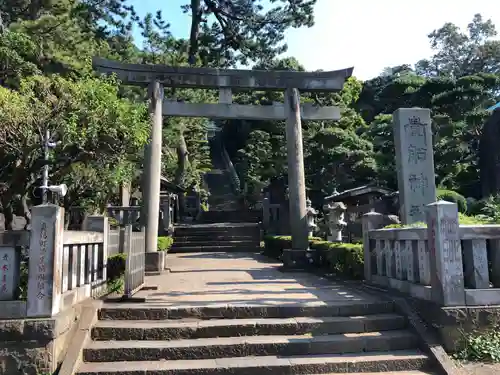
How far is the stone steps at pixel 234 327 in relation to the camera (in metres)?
5.45

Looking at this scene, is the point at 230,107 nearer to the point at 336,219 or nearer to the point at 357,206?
the point at 336,219

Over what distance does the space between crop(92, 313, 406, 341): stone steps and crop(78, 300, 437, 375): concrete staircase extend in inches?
0.5

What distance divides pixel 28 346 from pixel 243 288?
410 centimetres

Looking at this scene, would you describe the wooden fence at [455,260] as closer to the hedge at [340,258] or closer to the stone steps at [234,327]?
the stone steps at [234,327]

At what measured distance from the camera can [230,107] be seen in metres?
12.7

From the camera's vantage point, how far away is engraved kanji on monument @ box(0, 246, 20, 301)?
491 centimetres

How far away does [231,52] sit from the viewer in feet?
77.2

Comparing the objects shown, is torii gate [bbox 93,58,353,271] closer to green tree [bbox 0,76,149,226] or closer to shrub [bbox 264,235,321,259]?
shrub [bbox 264,235,321,259]

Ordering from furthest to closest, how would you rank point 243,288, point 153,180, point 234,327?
1. point 153,180
2. point 243,288
3. point 234,327

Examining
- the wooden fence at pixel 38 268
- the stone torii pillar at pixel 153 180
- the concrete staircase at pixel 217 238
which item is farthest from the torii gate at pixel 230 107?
the concrete staircase at pixel 217 238

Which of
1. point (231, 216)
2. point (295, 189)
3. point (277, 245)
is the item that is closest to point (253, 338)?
point (295, 189)

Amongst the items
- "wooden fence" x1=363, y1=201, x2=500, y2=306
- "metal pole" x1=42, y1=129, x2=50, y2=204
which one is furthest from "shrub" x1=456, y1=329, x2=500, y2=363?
"metal pole" x1=42, y1=129, x2=50, y2=204

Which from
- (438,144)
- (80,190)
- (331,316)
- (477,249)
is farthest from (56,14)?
(438,144)

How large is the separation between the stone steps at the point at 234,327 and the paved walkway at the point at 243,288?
0.53 metres
